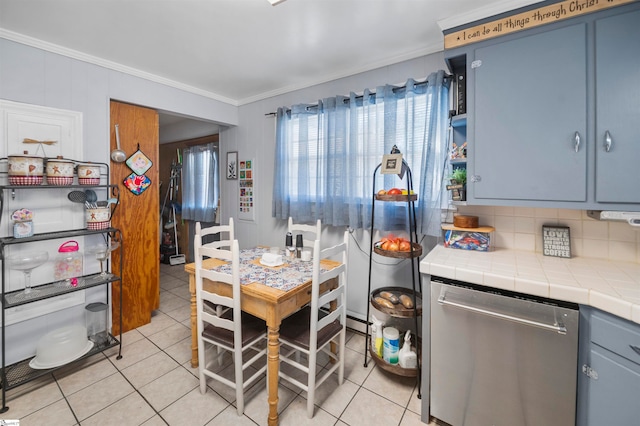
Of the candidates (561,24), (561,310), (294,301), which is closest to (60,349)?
(294,301)

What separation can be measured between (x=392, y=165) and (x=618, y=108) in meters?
1.14

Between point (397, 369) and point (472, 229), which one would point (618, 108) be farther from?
point (397, 369)

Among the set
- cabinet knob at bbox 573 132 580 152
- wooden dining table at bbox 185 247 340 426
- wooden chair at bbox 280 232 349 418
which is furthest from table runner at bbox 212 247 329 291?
cabinet knob at bbox 573 132 580 152

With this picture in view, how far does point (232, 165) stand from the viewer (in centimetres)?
371

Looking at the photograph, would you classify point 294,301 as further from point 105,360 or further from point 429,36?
point 429,36

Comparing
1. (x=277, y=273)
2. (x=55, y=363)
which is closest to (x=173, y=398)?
(x=55, y=363)

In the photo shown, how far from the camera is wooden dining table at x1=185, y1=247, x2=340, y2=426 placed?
1567 mm

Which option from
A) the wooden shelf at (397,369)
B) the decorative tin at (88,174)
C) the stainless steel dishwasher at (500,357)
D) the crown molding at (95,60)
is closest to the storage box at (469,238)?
the stainless steel dishwasher at (500,357)

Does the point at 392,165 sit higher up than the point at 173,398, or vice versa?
the point at 392,165

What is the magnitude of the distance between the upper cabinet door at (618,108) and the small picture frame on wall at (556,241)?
0.35m

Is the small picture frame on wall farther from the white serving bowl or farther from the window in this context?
the white serving bowl

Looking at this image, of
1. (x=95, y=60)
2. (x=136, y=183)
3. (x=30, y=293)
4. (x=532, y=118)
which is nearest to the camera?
(x=532, y=118)

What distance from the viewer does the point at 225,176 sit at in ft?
12.6

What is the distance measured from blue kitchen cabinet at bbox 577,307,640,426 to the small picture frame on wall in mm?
614
